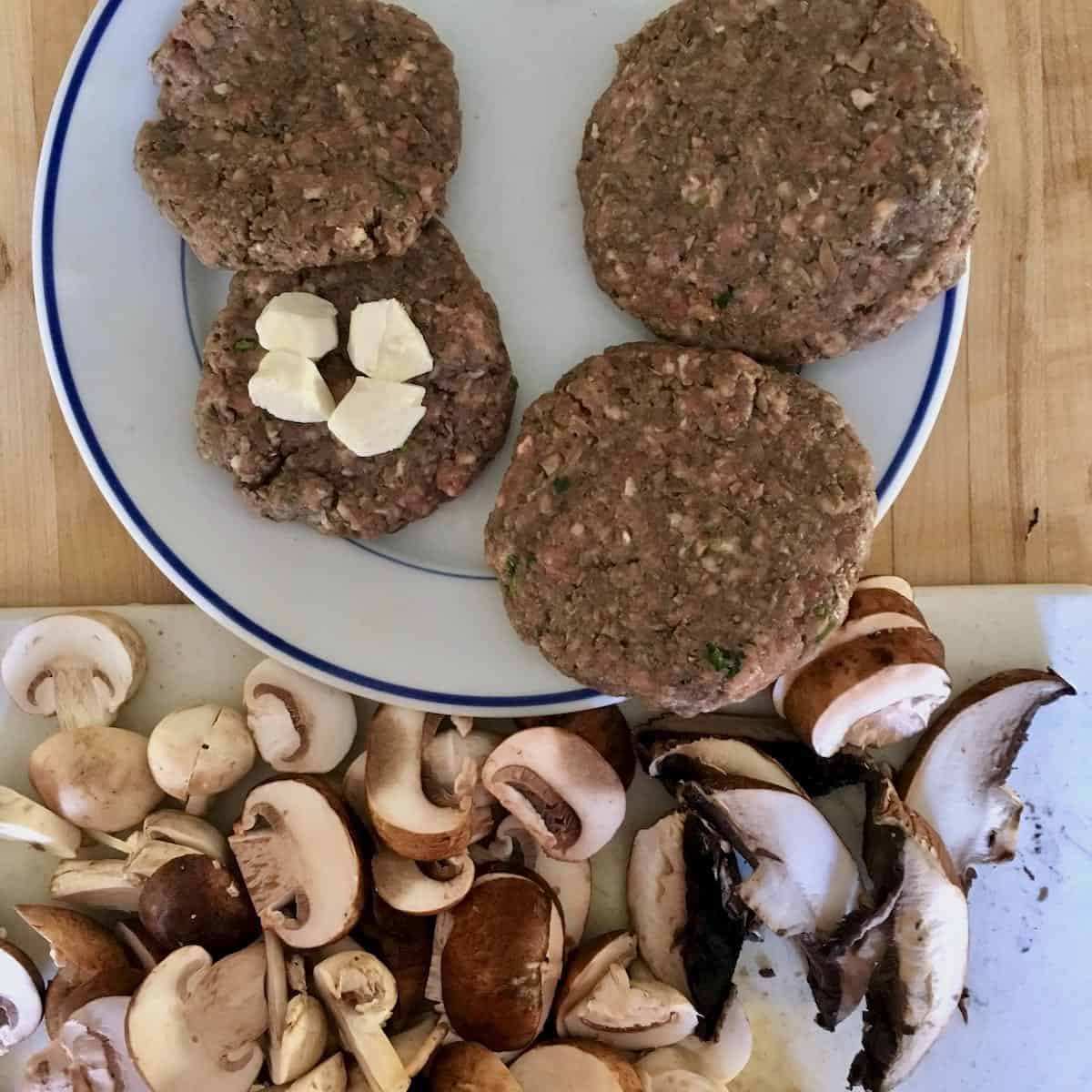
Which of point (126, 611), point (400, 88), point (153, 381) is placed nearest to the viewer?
point (400, 88)

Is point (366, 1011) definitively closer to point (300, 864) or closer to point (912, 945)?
point (300, 864)

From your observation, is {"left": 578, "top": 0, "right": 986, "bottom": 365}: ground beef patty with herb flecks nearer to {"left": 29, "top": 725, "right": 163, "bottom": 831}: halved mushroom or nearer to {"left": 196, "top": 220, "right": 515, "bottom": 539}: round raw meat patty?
{"left": 196, "top": 220, "right": 515, "bottom": 539}: round raw meat patty

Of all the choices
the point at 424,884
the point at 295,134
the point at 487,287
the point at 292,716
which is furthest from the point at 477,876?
the point at 295,134

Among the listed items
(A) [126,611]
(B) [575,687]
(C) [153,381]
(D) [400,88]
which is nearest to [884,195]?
(D) [400,88]

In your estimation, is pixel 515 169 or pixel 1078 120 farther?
pixel 1078 120

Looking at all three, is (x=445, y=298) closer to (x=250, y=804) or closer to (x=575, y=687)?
(x=575, y=687)

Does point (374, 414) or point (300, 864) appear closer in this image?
point (374, 414)
